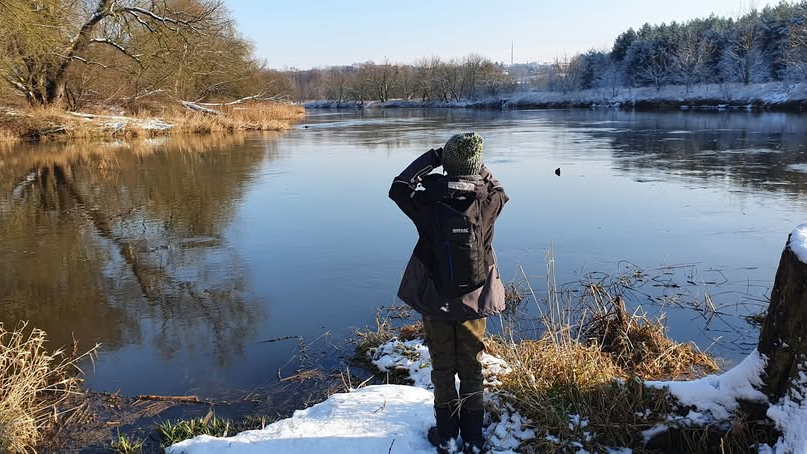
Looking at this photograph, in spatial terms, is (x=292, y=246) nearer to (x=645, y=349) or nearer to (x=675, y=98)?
(x=645, y=349)

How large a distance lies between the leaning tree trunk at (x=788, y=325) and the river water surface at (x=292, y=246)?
2.21 meters

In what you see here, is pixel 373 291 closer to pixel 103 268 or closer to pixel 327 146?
pixel 103 268

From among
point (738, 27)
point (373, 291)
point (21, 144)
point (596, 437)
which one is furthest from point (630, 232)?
point (738, 27)

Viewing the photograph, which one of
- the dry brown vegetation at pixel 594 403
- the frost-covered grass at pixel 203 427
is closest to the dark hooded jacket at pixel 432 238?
the dry brown vegetation at pixel 594 403

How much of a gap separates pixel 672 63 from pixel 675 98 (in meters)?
8.41

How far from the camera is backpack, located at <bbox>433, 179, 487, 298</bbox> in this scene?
2754 millimetres

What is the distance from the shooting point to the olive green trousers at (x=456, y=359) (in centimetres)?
293

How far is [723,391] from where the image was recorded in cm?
283

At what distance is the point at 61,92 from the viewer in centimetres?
2659

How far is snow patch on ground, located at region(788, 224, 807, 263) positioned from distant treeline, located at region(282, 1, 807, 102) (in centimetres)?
5031

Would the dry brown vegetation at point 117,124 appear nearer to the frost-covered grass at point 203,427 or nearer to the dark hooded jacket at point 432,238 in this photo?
the frost-covered grass at point 203,427

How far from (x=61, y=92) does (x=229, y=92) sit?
14.7 meters

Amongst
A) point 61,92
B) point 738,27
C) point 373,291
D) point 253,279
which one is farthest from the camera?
point 738,27

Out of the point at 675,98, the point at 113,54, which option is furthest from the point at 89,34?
the point at 675,98
